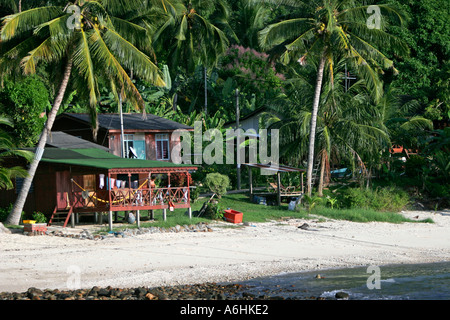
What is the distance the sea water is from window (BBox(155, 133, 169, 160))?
2019 centimetres

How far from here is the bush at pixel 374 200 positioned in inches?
1167

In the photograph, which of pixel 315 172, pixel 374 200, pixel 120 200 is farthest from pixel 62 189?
pixel 315 172

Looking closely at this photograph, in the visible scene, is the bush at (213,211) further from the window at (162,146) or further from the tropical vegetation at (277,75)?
the window at (162,146)

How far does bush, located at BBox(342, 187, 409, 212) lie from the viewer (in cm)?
2964

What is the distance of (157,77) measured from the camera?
75.9 feet

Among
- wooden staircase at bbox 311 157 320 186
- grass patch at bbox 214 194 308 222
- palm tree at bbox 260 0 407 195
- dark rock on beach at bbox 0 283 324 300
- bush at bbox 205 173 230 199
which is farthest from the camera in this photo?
wooden staircase at bbox 311 157 320 186


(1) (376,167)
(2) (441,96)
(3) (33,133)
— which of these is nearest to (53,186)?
(3) (33,133)

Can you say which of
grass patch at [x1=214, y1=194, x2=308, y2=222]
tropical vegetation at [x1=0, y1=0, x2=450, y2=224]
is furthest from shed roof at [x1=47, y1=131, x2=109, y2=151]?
grass patch at [x1=214, y1=194, x2=308, y2=222]

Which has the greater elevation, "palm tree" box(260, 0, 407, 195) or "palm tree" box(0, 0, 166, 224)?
"palm tree" box(260, 0, 407, 195)

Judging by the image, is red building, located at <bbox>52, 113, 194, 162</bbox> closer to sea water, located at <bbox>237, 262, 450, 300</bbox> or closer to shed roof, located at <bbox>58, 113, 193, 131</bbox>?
shed roof, located at <bbox>58, 113, 193, 131</bbox>

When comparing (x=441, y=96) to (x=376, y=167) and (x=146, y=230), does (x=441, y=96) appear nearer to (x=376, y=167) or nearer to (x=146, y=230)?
(x=376, y=167)

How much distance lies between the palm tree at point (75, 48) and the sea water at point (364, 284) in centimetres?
943

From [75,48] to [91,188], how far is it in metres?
6.44
